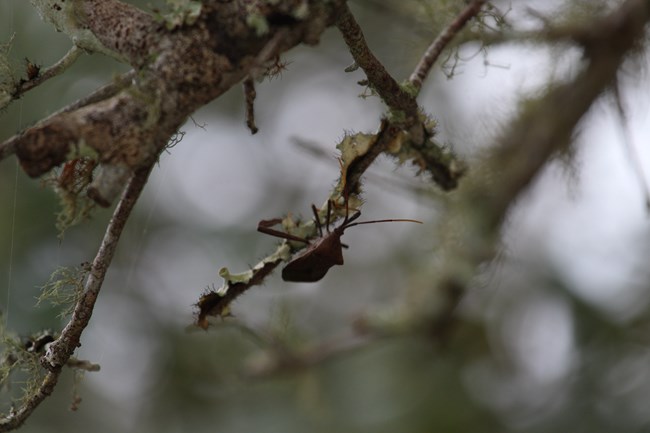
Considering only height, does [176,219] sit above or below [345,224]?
above

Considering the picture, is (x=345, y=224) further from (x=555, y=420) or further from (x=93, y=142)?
(x=555, y=420)

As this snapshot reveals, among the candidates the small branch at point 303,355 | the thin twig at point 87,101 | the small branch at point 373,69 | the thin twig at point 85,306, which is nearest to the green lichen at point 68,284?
the thin twig at point 85,306

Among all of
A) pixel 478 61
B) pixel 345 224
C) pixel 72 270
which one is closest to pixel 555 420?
pixel 478 61

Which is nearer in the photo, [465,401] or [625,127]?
[625,127]

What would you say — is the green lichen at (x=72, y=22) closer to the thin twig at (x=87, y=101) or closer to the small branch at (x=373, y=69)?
the thin twig at (x=87, y=101)

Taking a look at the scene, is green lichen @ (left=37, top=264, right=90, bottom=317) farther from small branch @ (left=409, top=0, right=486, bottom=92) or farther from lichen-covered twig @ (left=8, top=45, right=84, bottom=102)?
small branch @ (left=409, top=0, right=486, bottom=92)

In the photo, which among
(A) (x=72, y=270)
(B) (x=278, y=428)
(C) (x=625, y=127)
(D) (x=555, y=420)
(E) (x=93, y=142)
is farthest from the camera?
(B) (x=278, y=428)

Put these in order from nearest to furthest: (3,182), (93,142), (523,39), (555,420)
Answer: (93,142)
(523,39)
(3,182)
(555,420)
